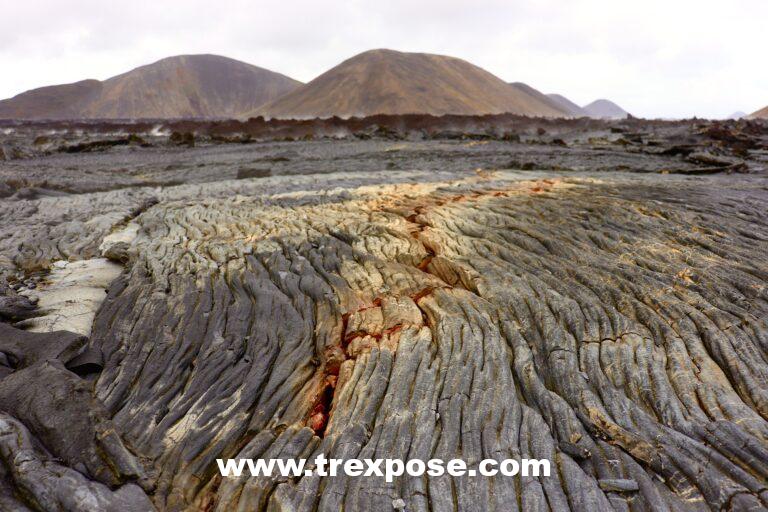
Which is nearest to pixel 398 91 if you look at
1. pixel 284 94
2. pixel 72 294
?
pixel 284 94

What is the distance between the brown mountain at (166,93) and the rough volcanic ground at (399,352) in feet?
434

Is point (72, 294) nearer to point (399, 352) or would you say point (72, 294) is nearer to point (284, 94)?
point (399, 352)

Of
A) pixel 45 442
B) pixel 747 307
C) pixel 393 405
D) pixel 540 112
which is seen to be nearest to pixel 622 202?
pixel 747 307

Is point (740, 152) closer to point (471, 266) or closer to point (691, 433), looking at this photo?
point (471, 266)

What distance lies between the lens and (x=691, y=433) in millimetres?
5074

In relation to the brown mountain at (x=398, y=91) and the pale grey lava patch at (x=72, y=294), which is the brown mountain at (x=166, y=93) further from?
the pale grey lava patch at (x=72, y=294)

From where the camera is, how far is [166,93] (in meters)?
132

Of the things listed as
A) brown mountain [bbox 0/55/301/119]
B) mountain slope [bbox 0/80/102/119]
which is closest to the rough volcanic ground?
brown mountain [bbox 0/55/301/119]

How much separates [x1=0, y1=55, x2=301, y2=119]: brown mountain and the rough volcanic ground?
13214 cm

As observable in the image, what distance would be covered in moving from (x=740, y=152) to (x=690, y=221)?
19594mm

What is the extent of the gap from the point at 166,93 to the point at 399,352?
149m

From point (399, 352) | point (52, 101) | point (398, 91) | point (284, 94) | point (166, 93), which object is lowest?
point (399, 352)

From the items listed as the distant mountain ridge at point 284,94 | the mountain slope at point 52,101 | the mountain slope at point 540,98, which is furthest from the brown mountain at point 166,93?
the mountain slope at point 540,98

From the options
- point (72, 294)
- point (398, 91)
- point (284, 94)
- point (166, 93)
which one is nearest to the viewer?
point (72, 294)
